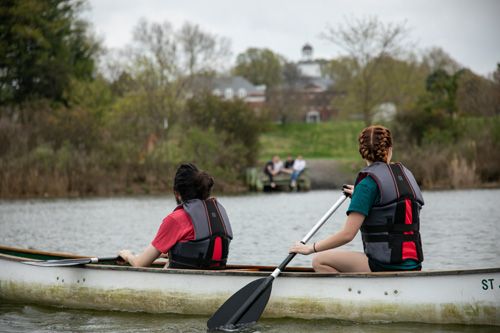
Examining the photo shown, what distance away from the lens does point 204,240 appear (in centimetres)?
769

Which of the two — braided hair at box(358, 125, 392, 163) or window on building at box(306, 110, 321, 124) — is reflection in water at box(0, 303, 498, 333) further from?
window on building at box(306, 110, 321, 124)

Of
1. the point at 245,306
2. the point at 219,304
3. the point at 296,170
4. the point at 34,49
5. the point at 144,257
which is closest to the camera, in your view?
the point at 245,306

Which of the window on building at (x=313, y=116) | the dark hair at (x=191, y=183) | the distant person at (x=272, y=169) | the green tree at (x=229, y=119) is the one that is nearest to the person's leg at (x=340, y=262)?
the dark hair at (x=191, y=183)

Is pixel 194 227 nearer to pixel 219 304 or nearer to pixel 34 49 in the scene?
pixel 219 304

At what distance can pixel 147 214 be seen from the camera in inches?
823

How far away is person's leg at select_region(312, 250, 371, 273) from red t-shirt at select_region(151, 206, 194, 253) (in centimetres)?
115

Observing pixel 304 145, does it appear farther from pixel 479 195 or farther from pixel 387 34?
pixel 479 195

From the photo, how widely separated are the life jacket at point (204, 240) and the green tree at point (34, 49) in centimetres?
2982

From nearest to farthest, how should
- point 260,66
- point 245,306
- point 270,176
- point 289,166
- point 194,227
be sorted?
1. point 245,306
2. point 194,227
3. point 270,176
4. point 289,166
5. point 260,66

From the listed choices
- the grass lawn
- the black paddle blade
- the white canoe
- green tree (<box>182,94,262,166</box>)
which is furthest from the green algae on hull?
the grass lawn

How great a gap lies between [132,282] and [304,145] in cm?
4367

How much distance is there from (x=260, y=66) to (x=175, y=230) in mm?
89575

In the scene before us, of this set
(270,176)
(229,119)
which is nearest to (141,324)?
(270,176)

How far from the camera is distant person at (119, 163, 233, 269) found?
757 centimetres
